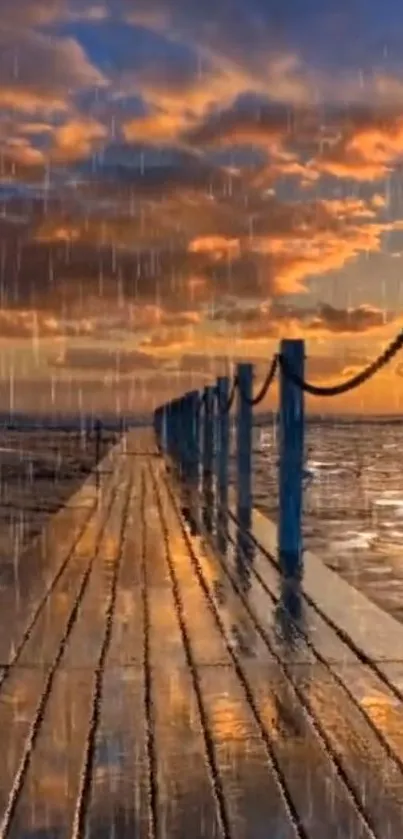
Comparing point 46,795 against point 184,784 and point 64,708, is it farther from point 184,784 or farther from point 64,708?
point 64,708

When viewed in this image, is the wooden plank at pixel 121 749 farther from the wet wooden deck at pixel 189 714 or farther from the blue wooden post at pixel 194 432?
the blue wooden post at pixel 194 432

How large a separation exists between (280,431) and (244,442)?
3.39m

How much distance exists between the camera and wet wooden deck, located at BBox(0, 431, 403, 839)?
302 centimetres

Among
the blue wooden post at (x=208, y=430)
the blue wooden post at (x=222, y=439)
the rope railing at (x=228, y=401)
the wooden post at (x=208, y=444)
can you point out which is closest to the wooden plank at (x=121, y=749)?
the rope railing at (x=228, y=401)

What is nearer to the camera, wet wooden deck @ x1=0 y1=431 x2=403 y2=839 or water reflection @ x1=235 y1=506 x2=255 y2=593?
wet wooden deck @ x1=0 y1=431 x2=403 y2=839

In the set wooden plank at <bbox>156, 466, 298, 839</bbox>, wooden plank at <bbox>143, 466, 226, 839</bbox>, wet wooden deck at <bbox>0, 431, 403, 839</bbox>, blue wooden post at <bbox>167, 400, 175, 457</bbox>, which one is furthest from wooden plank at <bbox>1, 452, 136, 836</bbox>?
blue wooden post at <bbox>167, 400, 175, 457</bbox>

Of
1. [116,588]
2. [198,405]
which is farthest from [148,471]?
[116,588]

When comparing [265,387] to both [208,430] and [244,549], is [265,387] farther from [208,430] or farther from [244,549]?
[208,430]

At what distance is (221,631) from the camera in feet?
18.1

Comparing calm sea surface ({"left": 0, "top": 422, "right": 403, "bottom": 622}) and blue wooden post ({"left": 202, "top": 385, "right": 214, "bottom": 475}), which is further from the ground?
blue wooden post ({"left": 202, "top": 385, "right": 214, "bottom": 475})

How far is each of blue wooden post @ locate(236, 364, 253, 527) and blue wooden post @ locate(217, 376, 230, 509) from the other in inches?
29.5

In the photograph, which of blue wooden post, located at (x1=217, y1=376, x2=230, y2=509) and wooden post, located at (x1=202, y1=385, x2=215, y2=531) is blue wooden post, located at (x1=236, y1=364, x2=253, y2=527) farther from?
wooden post, located at (x1=202, y1=385, x2=215, y2=531)

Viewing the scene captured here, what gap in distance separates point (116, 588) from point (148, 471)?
45.5 ft

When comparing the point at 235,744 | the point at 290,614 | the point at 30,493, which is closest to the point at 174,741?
the point at 235,744
